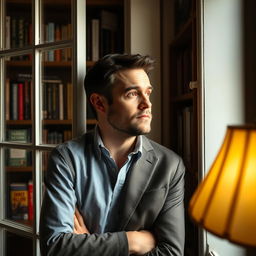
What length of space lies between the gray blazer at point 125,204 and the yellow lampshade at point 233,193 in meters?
0.61

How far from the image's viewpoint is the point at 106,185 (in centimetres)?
134

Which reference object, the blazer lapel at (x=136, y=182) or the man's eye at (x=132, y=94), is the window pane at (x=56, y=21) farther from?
A: the blazer lapel at (x=136, y=182)

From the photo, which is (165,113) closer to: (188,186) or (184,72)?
(184,72)

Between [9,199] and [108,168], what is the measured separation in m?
0.84

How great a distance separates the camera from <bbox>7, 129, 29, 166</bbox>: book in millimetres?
1730

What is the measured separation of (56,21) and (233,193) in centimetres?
138

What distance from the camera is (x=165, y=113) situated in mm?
1869

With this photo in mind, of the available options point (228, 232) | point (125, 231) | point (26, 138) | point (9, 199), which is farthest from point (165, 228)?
point (9, 199)

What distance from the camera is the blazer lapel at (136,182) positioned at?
4.19 ft

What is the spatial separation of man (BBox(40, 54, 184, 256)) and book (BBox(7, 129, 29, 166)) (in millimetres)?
465

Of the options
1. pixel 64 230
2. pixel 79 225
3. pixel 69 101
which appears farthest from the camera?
pixel 69 101

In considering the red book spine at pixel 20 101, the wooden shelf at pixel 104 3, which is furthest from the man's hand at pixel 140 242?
the wooden shelf at pixel 104 3

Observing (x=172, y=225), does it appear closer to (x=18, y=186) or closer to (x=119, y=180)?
(x=119, y=180)

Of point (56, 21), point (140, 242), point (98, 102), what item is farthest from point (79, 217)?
point (56, 21)
